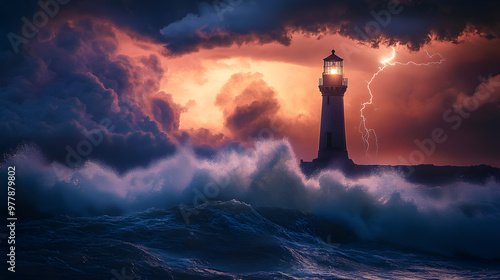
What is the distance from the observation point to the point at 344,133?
35469mm

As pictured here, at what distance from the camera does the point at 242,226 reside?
1404 centimetres

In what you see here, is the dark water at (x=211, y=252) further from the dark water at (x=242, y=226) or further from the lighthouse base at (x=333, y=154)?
the lighthouse base at (x=333, y=154)

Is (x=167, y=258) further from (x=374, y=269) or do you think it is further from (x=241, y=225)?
(x=374, y=269)

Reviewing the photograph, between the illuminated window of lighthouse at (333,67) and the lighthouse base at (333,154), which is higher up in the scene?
the illuminated window of lighthouse at (333,67)

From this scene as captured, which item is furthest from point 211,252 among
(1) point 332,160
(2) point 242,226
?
(1) point 332,160

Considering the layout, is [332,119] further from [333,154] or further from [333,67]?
[333,67]

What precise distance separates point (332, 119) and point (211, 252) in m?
25.6

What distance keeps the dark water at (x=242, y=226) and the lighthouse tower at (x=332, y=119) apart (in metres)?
11.4

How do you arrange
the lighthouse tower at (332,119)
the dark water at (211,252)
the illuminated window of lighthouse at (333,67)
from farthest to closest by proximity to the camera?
the illuminated window of lighthouse at (333,67) < the lighthouse tower at (332,119) < the dark water at (211,252)

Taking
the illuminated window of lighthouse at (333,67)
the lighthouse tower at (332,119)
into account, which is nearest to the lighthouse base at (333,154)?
the lighthouse tower at (332,119)

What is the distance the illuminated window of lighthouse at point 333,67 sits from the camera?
1423 inches

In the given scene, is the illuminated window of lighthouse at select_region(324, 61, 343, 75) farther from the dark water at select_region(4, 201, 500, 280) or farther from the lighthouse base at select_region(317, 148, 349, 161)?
the dark water at select_region(4, 201, 500, 280)

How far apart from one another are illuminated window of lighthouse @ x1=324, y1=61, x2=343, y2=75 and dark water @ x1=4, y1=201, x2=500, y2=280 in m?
22.1

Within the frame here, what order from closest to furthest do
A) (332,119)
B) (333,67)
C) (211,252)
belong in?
(211,252) < (332,119) < (333,67)
